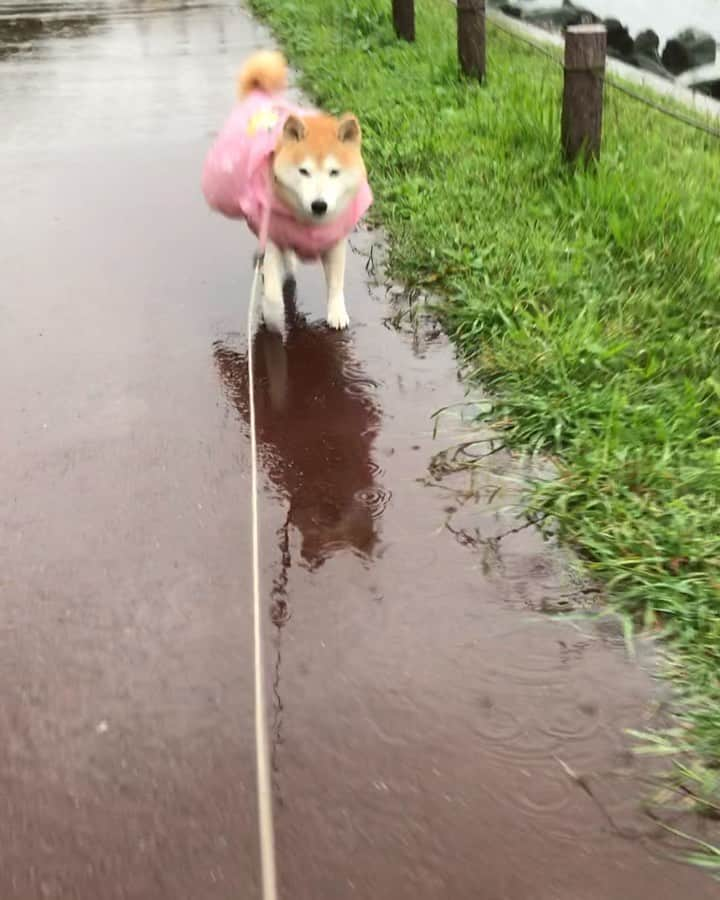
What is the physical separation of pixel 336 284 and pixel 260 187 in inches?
21.9

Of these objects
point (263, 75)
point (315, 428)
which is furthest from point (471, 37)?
point (315, 428)

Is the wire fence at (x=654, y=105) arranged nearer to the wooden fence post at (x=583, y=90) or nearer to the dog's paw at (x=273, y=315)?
the wooden fence post at (x=583, y=90)

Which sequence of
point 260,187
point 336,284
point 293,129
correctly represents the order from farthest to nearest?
point 336,284
point 260,187
point 293,129

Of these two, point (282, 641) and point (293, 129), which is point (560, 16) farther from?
point (282, 641)

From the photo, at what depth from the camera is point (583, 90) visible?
16.9 ft

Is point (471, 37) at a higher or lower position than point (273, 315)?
higher

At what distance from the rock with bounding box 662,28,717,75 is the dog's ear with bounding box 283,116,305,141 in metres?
9.01

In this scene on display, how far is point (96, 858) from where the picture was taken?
6.56 ft

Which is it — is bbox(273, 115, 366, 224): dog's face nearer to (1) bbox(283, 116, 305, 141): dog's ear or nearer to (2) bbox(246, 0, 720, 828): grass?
(1) bbox(283, 116, 305, 141): dog's ear

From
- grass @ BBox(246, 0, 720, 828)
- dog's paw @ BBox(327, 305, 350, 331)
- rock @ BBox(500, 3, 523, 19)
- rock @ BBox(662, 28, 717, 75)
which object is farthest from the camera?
rock @ BBox(500, 3, 523, 19)

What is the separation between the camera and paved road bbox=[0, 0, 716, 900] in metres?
2.00

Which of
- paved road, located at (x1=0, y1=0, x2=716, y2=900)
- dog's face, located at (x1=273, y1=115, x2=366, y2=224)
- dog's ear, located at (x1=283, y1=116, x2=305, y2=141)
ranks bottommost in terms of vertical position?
paved road, located at (x1=0, y1=0, x2=716, y2=900)

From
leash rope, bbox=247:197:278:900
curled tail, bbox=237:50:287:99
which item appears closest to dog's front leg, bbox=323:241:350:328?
curled tail, bbox=237:50:287:99

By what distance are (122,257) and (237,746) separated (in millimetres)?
3622
